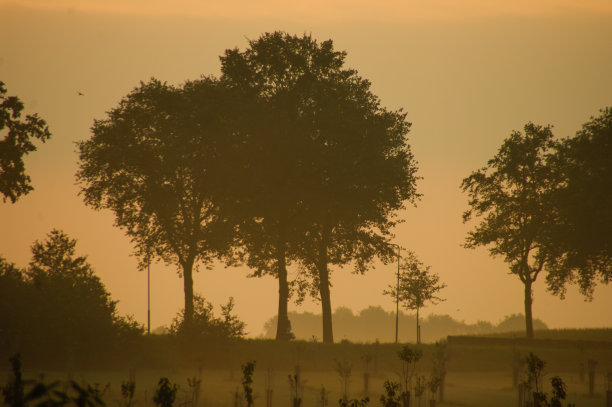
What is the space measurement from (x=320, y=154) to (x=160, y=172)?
42.9 feet

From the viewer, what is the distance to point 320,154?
5834 cm

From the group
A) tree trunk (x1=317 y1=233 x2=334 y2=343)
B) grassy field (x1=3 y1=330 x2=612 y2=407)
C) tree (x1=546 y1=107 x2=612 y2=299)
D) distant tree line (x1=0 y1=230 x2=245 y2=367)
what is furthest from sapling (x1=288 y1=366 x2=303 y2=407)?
A: tree (x1=546 y1=107 x2=612 y2=299)

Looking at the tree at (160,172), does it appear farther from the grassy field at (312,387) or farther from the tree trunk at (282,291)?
the grassy field at (312,387)

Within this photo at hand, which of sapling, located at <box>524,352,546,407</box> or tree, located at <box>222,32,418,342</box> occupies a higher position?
tree, located at <box>222,32,418,342</box>

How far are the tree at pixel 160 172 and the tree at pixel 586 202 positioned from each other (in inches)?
1135

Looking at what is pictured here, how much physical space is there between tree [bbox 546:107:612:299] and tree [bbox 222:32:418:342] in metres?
15.1

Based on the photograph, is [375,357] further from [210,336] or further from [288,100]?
[288,100]

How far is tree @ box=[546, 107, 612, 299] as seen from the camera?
66312mm

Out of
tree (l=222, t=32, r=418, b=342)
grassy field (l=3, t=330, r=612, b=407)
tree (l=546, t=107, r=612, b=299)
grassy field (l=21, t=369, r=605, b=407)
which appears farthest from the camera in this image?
tree (l=546, t=107, r=612, b=299)

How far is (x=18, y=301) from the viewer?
161 ft

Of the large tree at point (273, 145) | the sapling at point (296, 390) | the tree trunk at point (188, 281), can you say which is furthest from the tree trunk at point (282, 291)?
the sapling at point (296, 390)

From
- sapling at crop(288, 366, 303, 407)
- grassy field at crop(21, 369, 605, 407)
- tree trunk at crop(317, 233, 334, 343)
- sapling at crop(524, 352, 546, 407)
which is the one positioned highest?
tree trunk at crop(317, 233, 334, 343)

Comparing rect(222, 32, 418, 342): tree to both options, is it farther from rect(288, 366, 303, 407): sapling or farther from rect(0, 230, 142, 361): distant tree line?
rect(288, 366, 303, 407): sapling

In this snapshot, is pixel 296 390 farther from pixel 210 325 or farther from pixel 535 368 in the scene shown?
pixel 210 325
